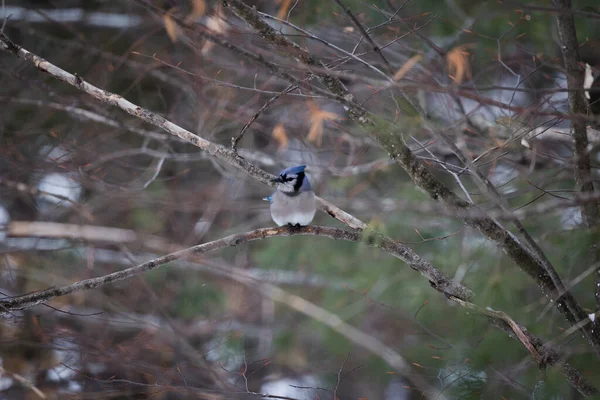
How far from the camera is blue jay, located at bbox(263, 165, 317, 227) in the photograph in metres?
3.57

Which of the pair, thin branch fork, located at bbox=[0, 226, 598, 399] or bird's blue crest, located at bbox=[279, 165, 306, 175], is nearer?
thin branch fork, located at bbox=[0, 226, 598, 399]

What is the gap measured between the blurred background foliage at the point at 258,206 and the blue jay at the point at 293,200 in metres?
0.32

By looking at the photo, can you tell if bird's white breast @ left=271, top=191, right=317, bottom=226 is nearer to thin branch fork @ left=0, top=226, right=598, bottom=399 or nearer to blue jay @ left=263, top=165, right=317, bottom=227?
blue jay @ left=263, top=165, right=317, bottom=227

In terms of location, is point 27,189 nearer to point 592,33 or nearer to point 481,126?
point 481,126

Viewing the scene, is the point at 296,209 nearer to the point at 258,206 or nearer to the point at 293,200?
the point at 293,200

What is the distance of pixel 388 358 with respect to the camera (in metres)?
5.92

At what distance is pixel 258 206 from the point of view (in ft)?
18.9

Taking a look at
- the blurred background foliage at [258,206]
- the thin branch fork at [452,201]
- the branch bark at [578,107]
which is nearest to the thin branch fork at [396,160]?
the thin branch fork at [452,201]

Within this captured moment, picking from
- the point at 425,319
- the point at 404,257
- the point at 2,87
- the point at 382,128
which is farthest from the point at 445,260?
the point at 2,87

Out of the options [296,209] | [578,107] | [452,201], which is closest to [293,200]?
[296,209]

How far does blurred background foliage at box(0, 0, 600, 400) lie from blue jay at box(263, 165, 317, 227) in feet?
1.06

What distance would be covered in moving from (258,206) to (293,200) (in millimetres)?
2190

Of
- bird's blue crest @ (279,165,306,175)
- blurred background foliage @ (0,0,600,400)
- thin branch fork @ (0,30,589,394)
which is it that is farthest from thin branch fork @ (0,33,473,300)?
bird's blue crest @ (279,165,306,175)

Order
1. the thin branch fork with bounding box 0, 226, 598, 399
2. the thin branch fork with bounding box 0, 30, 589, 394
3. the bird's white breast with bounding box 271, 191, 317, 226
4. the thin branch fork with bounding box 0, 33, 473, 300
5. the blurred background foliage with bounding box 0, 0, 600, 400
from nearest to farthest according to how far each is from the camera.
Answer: the thin branch fork with bounding box 0, 226, 598, 399, the thin branch fork with bounding box 0, 30, 589, 394, the thin branch fork with bounding box 0, 33, 473, 300, the blurred background foliage with bounding box 0, 0, 600, 400, the bird's white breast with bounding box 271, 191, 317, 226
